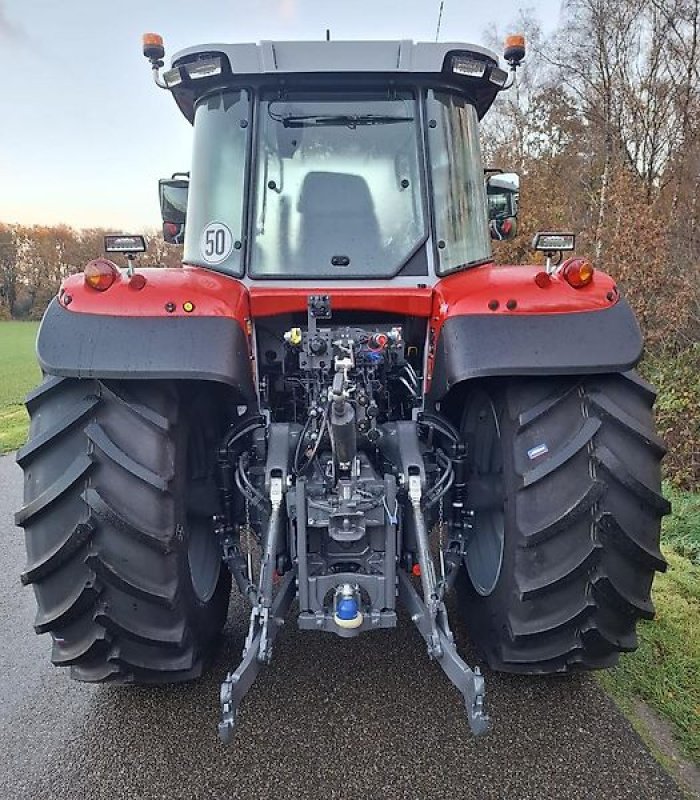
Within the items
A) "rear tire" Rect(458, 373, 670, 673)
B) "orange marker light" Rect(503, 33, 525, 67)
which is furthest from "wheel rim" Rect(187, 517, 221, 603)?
"orange marker light" Rect(503, 33, 525, 67)

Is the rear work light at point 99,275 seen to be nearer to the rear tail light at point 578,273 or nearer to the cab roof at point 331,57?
the cab roof at point 331,57

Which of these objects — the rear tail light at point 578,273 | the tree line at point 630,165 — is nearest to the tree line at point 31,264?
the tree line at point 630,165

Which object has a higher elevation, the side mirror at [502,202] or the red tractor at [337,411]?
the side mirror at [502,202]

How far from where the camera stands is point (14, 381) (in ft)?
54.0

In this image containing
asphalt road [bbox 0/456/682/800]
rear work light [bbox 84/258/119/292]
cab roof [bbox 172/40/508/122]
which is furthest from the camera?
cab roof [bbox 172/40/508/122]

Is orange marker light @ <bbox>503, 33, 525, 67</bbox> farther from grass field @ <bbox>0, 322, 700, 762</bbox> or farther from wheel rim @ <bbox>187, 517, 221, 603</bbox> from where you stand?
grass field @ <bbox>0, 322, 700, 762</bbox>

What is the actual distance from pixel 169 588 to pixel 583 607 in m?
1.45

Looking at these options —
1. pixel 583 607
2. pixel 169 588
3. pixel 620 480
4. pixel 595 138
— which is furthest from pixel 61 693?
pixel 595 138

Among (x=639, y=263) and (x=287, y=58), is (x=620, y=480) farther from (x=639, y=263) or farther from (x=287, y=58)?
(x=639, y=263)


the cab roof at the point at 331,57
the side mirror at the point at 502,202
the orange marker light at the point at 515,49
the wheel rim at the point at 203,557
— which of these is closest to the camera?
the cab roof at the point at 331,57

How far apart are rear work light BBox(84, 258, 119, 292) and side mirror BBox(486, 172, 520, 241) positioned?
198 cm

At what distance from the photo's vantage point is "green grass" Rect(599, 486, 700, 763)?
2.56 meters

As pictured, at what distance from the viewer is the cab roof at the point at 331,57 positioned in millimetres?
2666

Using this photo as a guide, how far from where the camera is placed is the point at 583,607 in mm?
2316
